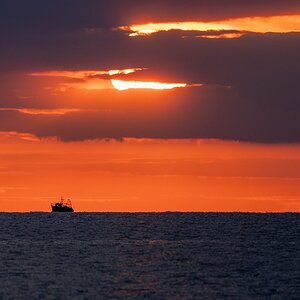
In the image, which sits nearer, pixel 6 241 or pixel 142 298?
pixel 142 298

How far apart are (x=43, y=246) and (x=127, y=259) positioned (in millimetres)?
36576

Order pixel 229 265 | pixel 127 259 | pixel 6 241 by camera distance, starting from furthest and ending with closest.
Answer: pixel 6 241, pixel 127 259, pixel 229 265

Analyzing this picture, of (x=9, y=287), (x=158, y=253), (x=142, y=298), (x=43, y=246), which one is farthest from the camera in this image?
(x=43, y=246)

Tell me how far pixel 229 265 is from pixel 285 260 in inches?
572

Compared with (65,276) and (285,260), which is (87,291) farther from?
Result: (285,260)

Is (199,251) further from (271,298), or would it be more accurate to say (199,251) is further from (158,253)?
(271,298)

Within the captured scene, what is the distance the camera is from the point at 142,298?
101 meters

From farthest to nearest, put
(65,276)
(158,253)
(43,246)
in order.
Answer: (43,246)
(158,253)
(65,276)

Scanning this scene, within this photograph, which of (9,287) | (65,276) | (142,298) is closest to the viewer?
(142,298)

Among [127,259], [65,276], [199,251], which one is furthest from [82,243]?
[65,276]

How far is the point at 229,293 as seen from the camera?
349ft

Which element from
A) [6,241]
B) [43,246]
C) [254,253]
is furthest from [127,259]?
[6,241]

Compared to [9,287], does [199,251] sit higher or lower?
higher

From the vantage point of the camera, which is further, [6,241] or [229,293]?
Answer: [6,241]
